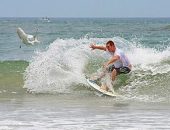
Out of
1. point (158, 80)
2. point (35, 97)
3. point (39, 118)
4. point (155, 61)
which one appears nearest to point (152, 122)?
point (39, 118)

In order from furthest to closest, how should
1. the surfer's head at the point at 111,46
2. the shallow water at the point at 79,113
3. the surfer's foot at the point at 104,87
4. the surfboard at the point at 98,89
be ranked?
the surfer's head at the point at 111,46
the surfer's foot at the point at 104,87
the surfboard at the point at 98,89
the shallow water at the point at 79,113

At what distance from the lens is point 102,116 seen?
333 inches

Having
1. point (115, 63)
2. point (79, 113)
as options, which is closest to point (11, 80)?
point (115, 63)

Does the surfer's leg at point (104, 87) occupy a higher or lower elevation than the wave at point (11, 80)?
higher

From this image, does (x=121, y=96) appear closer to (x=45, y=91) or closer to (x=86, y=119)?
(x=45, y=91)

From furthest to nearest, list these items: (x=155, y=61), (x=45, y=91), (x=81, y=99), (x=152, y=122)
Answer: (x=155, y=61)
(x=45, y=91)
(x=81, y=99)
(x=152, y=122)

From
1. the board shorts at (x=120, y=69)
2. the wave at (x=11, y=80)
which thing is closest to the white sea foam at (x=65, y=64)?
the wave at (x=11, y=80)

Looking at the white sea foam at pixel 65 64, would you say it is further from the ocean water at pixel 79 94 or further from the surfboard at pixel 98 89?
the surfboard at pixel 98 89

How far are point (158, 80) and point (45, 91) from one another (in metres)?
2.95

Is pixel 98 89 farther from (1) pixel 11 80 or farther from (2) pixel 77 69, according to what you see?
(1) pixel 11 80

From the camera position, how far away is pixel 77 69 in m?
13.7

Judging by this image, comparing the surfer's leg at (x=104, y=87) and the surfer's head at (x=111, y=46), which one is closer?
the surfer's leg at (x=104, y=87)

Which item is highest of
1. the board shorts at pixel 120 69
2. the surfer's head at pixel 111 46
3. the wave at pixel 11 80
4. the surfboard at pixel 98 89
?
the surfer's head at pixel 111 46

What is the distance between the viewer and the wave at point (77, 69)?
41.3 ft
